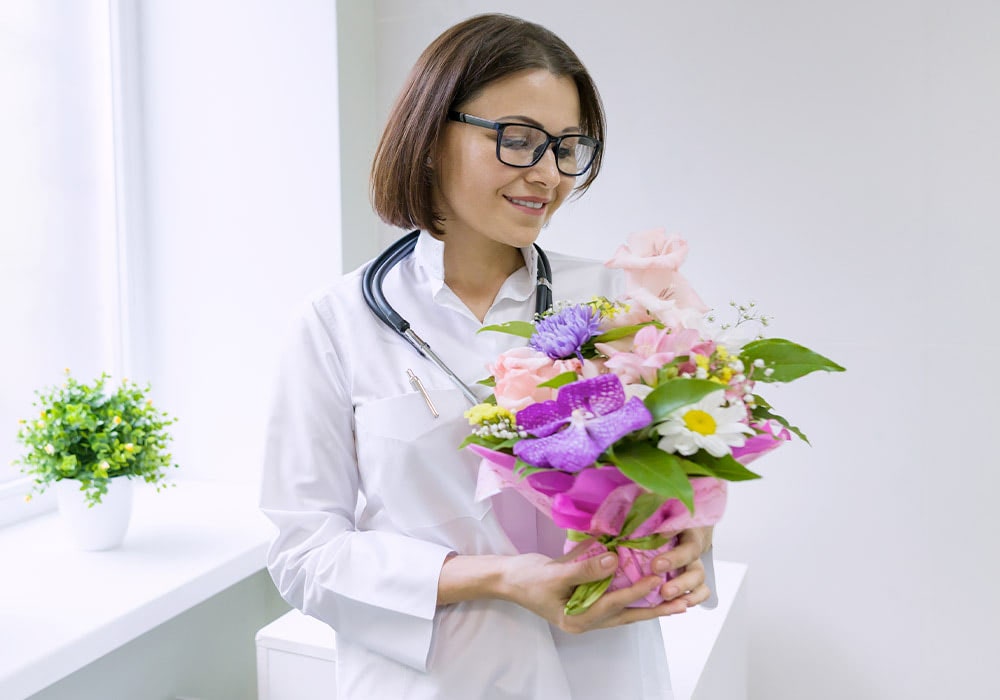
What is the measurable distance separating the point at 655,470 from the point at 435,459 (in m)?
0.39

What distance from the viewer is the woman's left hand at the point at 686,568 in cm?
90

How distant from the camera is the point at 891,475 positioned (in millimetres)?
1937

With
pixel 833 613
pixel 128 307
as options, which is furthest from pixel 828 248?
pixel 128 307

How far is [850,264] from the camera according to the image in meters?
1.94

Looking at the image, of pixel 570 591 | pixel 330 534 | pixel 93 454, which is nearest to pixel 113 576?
pixel 93 454

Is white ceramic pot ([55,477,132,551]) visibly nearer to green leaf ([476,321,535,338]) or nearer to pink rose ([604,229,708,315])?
green leaf ([476,321,535,338])

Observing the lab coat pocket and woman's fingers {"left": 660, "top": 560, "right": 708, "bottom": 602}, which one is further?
the lab coat pocket

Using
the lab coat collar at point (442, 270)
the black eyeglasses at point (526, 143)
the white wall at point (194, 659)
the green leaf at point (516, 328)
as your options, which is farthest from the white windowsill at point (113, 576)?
the black eyeglasses at point (526, 143)

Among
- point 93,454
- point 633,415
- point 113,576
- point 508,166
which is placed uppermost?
point 508,166

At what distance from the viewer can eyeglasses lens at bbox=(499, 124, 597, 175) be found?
3.51 feet

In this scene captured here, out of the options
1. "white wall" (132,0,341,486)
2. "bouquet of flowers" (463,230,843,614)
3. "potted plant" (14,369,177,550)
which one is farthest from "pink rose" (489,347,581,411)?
"white wall" (132,0,341,486)

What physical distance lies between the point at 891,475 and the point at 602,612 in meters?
1.31

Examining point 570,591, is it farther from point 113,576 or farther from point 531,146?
point 113,576

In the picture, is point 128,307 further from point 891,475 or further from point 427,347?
point 891,475
